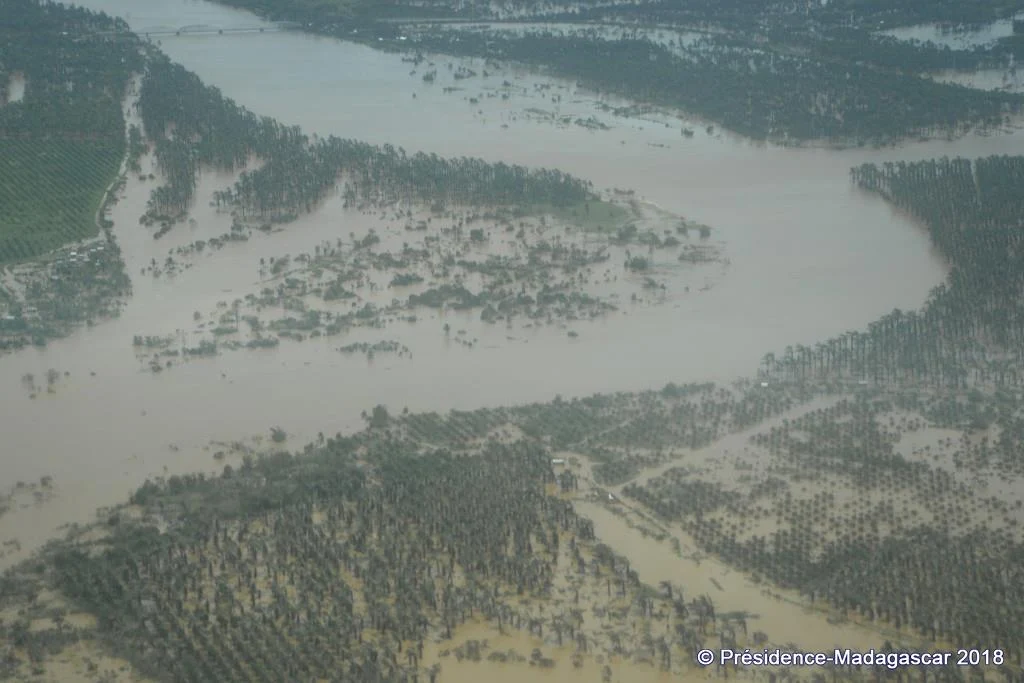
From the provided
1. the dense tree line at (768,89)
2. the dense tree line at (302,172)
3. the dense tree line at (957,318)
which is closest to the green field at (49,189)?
the dense tree line at (302,172)

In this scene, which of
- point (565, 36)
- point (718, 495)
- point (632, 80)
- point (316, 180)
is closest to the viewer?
point (718, 495)

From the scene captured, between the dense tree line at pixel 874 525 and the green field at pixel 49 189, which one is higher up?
the green field at pixel 49 189

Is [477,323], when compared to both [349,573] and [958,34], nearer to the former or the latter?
[349,573]

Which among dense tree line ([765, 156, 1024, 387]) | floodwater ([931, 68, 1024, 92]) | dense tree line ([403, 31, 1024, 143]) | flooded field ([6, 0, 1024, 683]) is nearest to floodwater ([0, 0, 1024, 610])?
flooded field ([6, 0, 1024, 683])

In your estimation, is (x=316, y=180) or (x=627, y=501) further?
(x=316, y=180)

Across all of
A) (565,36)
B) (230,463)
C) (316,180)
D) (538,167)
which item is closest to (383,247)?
(316,180)

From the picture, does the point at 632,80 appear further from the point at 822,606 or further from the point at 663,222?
the point at 822,606

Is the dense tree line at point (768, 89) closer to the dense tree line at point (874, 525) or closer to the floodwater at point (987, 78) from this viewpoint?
the floodwater at point (987, 78)
